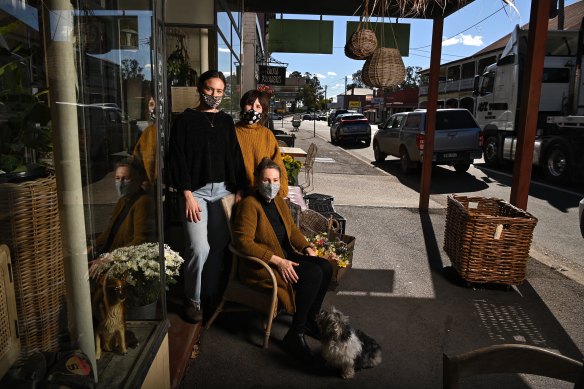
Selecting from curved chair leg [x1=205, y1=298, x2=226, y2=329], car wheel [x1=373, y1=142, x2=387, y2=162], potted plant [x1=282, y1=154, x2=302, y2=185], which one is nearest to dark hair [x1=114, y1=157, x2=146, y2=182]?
curved chair leg [x1=205, y1=298, x2=226, y2=329]

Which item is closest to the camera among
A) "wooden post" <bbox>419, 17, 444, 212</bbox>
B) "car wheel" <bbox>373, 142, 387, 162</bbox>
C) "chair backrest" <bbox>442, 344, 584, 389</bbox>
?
"chair backrest" <bbox>442, 344, 584, 389</bbox>

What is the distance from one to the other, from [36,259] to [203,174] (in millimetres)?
1446

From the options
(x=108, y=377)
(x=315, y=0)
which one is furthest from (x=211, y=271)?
(x=315, y=0)

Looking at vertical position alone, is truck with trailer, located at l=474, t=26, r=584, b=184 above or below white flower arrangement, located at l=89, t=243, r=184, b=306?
above

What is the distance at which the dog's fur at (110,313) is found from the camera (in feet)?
6.88

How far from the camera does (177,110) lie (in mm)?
4957

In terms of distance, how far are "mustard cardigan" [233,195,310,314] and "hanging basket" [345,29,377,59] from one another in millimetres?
2196

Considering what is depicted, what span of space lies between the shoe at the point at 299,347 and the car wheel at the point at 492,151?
1209 centimetres

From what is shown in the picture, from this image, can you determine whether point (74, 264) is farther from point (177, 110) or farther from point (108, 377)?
point (177, 110)

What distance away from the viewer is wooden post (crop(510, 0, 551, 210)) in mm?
4652

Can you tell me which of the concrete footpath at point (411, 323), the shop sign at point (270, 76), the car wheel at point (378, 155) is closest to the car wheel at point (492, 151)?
the car wheel at point (378, 155)

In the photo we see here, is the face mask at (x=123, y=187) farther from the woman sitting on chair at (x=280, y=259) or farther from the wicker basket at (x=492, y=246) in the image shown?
the wicker basket at (x=492, y=246)

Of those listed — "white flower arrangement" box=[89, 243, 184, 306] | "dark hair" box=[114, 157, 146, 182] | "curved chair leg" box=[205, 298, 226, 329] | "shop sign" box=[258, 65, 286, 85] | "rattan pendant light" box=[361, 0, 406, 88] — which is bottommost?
"curved chair leg" box=[205, 298, 226, 329]

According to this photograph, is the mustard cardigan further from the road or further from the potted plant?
the road
